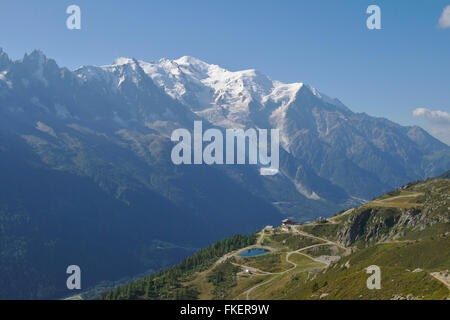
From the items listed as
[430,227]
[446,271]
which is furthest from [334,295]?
[430,227]
